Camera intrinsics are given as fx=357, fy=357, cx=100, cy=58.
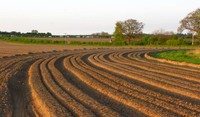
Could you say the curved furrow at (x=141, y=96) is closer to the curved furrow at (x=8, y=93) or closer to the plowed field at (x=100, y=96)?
the plowed field at (x=100, y=96)

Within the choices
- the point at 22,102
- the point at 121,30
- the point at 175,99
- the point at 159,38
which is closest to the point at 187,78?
the point at 175,99

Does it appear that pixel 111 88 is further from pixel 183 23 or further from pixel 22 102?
pixel 183 23

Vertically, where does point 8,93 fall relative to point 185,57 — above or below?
below

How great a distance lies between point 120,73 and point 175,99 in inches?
294

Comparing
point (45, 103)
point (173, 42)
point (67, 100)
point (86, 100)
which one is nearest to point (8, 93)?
point (45, 103)

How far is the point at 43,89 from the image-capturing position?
42.7 feet

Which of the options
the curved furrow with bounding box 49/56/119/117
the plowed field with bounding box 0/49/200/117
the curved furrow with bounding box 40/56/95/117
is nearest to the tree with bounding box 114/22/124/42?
the plowed field with bounding box 0/49/200/117

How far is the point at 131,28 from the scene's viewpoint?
83.6 meters

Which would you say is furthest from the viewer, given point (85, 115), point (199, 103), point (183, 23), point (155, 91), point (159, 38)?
point (159, 38)

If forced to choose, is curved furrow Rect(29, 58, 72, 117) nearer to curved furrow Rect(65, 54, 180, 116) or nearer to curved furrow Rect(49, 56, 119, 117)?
curved furrow Rect(49, 56, 119, 117)

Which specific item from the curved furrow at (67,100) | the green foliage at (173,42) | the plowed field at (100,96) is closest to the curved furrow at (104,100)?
the plowed field at (100,96)

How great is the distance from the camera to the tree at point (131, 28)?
82.5 m

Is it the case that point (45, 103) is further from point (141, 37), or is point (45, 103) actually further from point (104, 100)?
point (141, 37)

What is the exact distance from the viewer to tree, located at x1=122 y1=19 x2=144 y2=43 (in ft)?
271
